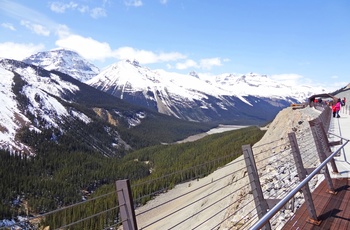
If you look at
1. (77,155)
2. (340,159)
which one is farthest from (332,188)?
(77,155)

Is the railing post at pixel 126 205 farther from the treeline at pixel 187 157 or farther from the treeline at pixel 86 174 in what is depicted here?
the treeline at pixel 187 157

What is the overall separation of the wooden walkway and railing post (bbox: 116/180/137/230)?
4721mm

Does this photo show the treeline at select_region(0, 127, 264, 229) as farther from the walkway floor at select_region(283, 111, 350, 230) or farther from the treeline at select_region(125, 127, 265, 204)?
the walkway floor at select_region(283, 111, 350, 230)

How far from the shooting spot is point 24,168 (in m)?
128

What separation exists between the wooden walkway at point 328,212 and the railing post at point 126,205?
4721 mm

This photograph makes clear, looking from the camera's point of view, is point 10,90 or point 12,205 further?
point 10,90

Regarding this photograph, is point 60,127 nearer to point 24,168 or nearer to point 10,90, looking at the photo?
point 10,90

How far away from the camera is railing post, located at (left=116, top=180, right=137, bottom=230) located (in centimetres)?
446

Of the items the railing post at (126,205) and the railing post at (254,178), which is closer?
the railing post at (126,205)

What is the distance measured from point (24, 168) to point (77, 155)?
31504mm

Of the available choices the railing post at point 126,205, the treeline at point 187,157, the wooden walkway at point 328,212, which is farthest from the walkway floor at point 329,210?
the treeline at point 187,157

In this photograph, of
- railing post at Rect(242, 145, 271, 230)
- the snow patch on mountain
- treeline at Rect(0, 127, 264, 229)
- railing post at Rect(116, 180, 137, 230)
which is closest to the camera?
railing post at Rect(116, 180, 137, 230)

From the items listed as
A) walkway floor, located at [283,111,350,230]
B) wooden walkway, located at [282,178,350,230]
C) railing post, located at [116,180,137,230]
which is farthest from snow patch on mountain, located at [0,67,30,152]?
railing post, located at [116,180,137,230]

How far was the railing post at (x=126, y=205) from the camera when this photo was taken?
4465 millimetres
